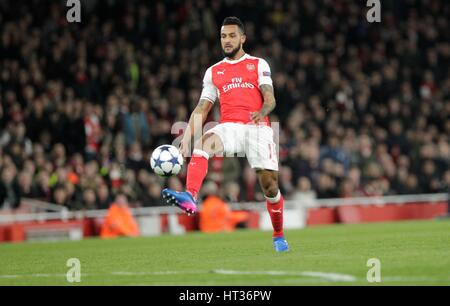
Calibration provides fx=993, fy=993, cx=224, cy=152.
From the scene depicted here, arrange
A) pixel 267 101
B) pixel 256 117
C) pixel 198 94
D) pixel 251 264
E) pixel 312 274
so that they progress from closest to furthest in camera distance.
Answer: pixel 312 274
pixel 251 264
pixel 256 117
pixel 267 101
pixel 198 94

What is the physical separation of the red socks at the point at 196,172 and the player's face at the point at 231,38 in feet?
3.95

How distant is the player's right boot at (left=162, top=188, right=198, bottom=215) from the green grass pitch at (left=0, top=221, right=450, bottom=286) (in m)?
0.57

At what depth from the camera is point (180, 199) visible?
9.77 m

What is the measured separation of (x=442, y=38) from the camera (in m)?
27.4

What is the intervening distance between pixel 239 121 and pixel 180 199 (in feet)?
4.59

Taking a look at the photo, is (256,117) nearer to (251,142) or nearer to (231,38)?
(251,142)

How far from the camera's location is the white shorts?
34.6 ft

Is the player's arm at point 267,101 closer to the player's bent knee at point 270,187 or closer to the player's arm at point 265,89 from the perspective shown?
the player's arm at point 265,89

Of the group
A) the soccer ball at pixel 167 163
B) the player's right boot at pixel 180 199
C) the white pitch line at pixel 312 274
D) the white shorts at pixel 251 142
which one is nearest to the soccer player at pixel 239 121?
the white shorts at pixel 251 142

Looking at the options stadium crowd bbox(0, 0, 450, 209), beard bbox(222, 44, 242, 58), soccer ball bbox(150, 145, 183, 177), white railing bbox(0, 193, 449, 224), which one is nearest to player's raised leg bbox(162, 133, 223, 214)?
soccer ball bbox(150, 145, 183, 177)

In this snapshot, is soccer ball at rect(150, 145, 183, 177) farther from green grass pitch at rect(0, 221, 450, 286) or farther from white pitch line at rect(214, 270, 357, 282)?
white pitch line at rect(214, 270, 357, 282)

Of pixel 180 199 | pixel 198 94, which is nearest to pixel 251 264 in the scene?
pixel 180 199

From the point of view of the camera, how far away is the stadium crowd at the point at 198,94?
2005cm
